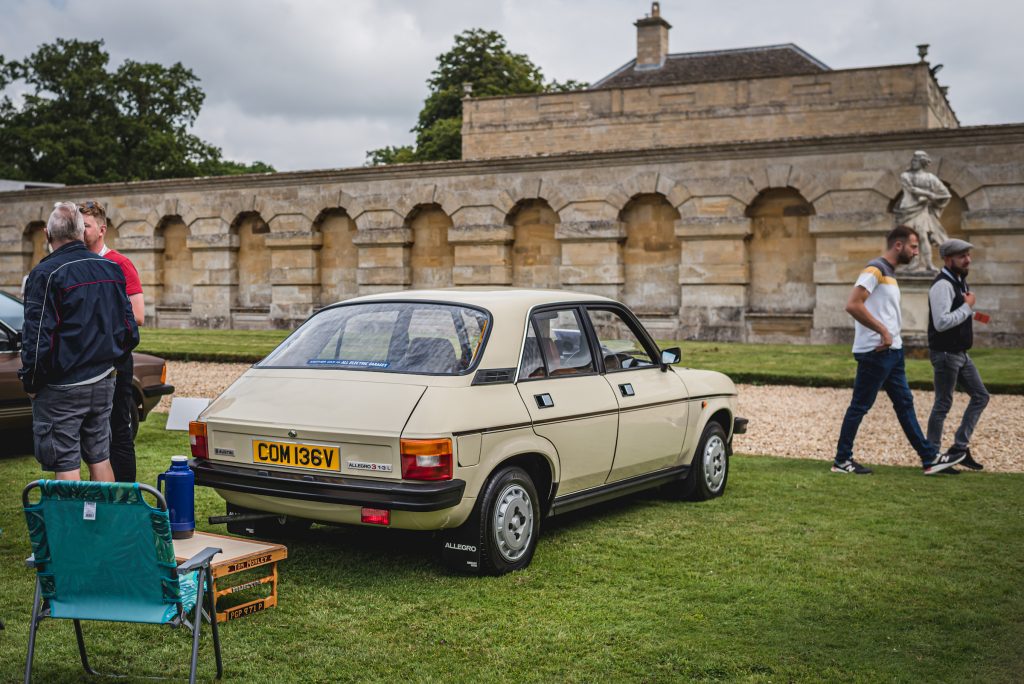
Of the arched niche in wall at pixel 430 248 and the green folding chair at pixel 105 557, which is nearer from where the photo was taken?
the green folding chair at pixel 105 557

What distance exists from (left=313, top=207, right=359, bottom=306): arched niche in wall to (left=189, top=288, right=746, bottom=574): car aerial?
2094 cm

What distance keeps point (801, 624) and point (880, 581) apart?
1.04m

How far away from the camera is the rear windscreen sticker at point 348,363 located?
6.01 metres

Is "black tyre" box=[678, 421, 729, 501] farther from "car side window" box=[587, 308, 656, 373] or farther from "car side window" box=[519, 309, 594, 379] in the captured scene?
"car side window" box=[519, 309, 594, 379]

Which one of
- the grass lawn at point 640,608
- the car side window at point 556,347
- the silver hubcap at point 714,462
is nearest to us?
the grass lawn at point 640,608

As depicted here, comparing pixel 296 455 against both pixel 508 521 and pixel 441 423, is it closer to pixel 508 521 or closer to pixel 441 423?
pixel 441 423

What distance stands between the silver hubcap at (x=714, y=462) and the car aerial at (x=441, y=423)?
42.7 inches

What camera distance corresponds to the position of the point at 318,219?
27703 millimetres

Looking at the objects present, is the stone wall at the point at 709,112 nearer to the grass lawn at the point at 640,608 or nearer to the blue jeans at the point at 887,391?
the blue jeans at the point at 887,391

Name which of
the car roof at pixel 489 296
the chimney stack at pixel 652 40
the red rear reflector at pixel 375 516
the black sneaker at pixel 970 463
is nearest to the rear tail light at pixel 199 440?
the red rear reflector at pixel 375 516

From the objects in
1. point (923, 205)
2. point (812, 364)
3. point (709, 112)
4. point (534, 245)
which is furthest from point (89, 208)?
point (709, 112)

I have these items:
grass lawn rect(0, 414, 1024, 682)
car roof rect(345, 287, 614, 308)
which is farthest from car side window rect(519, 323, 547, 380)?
grass lawn rect(0, 414, 1024, 682)

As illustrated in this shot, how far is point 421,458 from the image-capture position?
5.37m

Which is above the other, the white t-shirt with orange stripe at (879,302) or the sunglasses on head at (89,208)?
the sunglasses on head at (89,208)
